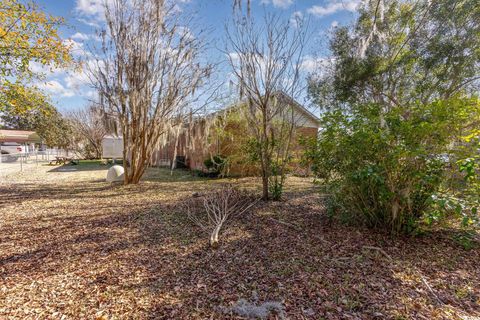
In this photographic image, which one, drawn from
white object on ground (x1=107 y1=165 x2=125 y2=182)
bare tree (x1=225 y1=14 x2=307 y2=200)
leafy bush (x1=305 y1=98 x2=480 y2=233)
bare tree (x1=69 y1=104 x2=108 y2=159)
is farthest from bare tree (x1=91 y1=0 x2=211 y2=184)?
bare tree (x1=69 y1=104 x2=108 y2=159)

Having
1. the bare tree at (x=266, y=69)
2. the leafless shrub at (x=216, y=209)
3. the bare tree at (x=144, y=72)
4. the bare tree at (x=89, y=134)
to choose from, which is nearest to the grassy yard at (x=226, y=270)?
the leafless shrub at (x=216, y=209)

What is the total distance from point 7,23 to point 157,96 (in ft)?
11.0

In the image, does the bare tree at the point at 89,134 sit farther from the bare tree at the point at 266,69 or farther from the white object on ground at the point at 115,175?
the bare tree at the point at 266,69

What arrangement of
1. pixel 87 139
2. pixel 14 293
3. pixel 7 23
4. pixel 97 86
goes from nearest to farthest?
pixel 14 293
pixel 7 23
pixel 97 86
pixel 87 139

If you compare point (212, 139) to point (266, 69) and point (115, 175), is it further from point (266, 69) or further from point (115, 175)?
point (266, 69)

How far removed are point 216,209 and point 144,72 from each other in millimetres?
4466

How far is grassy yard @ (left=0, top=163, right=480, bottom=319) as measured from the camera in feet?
6.51

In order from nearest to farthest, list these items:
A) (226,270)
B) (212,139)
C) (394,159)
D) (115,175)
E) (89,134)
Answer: (226,270), (394,159), (115,175), (212,139), (89,134)

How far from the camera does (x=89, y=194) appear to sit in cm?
631

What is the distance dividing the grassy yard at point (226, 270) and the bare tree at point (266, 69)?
1.82m

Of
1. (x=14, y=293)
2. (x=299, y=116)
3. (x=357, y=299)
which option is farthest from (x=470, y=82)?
(x=14, y=293)

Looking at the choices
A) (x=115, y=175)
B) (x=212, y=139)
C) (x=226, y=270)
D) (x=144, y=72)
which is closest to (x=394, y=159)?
(x=226, y=270)

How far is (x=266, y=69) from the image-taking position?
490 cm

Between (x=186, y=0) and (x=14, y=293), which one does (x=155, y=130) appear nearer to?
(x=186, y=0)
